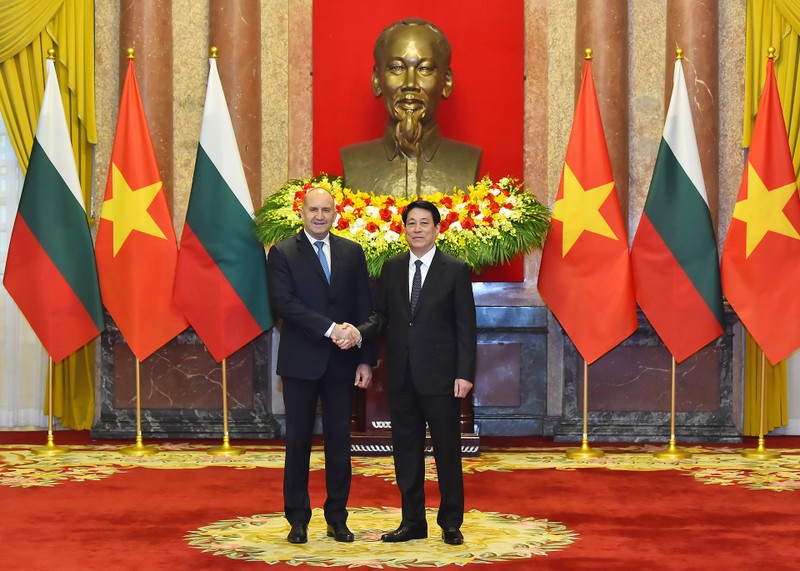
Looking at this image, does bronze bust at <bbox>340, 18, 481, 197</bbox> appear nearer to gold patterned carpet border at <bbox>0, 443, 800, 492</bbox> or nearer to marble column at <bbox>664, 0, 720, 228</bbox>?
marble column at <bbox>664, 0, 720, 228</bbox>

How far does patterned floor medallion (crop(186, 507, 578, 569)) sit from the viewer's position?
4898 mm

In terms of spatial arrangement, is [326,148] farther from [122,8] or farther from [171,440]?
[171,440]

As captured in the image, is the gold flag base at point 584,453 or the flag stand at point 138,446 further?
the flag stand at point 138,446

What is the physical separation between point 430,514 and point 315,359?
1134mm

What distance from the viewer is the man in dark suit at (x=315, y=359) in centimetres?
523

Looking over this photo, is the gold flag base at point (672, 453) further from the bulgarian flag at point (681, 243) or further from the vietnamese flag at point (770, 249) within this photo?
the vietnamese flag at point (770, 249)

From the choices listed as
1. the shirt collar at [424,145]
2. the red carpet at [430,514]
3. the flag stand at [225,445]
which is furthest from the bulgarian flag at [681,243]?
the flag stand at [225,445]

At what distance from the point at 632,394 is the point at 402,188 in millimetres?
2208

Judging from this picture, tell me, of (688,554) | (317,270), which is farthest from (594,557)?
(317,270)

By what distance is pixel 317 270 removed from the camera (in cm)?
532

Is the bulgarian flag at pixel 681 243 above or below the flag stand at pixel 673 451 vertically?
above

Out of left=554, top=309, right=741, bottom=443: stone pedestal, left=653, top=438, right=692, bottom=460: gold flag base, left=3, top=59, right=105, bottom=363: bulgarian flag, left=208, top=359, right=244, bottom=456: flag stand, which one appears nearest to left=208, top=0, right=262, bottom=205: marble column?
left=3, top=59, right=105, bottom=363: bulgarian flag

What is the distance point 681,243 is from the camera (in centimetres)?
793

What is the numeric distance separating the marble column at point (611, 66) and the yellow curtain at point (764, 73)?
89 cm
